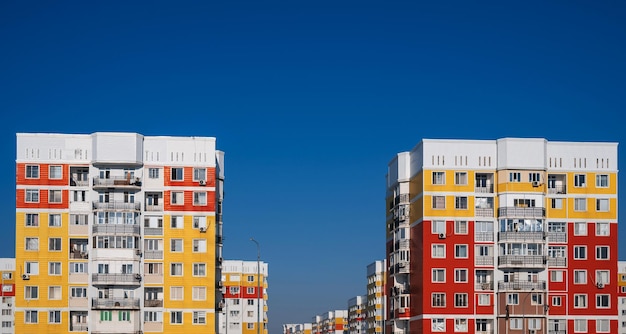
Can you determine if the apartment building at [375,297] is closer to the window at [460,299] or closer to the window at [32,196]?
the window at [460,299]

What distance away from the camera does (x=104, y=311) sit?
98.0m

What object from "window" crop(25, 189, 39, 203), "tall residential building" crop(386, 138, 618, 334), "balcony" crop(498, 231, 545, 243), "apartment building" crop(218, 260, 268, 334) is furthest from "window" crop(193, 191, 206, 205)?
"apartment building" crop(218, 260, 268, 334)

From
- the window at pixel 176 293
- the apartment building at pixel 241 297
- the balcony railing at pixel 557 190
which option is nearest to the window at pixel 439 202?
the balcony railing at pixel 557 190

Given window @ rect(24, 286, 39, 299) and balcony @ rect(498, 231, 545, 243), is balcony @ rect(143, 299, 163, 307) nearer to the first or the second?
window @ rect(24, 286, 39, 299)

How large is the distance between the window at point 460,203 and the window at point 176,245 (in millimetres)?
27454

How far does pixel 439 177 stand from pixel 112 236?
32711 millimetres

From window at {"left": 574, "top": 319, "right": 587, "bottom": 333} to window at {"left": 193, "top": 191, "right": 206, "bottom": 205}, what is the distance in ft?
126

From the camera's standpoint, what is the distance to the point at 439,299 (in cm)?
9875

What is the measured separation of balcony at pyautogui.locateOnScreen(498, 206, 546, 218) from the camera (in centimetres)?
9912

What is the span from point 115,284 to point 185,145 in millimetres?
15243

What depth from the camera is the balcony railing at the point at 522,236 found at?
98.9 meters

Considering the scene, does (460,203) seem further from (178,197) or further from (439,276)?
(178,197)

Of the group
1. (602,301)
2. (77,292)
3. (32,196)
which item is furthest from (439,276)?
(32,196)

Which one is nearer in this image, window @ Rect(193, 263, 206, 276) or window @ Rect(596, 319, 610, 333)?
window @ Rect(596, 319, 610, 333)
